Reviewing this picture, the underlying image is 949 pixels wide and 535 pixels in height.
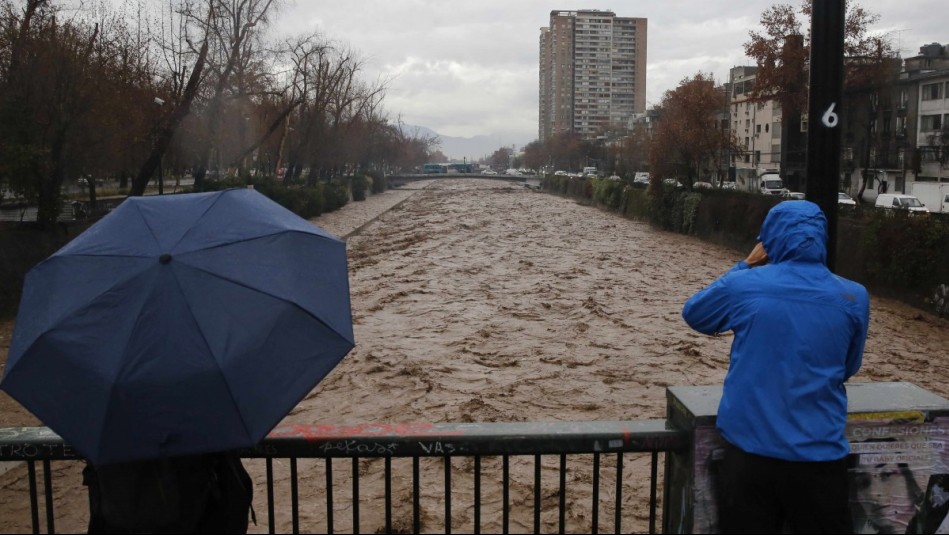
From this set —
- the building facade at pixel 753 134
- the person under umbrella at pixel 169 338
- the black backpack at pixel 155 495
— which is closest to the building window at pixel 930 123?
the building facade at pixel 753 134

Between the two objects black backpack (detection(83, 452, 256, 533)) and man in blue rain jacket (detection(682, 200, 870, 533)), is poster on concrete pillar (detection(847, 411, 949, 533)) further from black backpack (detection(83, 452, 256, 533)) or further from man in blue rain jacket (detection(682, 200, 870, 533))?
black backpack (detection(83, 452, 256, 533))

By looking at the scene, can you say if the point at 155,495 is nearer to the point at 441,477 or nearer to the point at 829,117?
the point at 829,117

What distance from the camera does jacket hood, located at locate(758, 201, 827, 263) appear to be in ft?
10.0

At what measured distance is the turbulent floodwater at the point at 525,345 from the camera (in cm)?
1091

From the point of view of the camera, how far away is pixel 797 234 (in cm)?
306

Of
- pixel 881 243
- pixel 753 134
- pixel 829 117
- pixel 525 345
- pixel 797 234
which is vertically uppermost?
pixel 753 134

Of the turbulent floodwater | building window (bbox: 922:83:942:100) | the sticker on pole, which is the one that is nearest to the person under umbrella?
the sticker on pole

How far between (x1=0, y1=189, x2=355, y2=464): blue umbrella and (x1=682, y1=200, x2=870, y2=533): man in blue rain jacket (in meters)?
1.38

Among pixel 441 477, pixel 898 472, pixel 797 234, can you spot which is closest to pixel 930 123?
pixel 441 477

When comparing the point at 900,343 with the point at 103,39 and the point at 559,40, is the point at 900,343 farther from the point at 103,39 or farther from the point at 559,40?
the point at 559,40

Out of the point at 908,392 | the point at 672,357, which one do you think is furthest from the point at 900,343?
the point at 908,392

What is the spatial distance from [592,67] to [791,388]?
194126mm

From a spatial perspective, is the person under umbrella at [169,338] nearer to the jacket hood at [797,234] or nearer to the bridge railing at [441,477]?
the bridge railing at [441,477]

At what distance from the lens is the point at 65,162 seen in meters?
22.1
